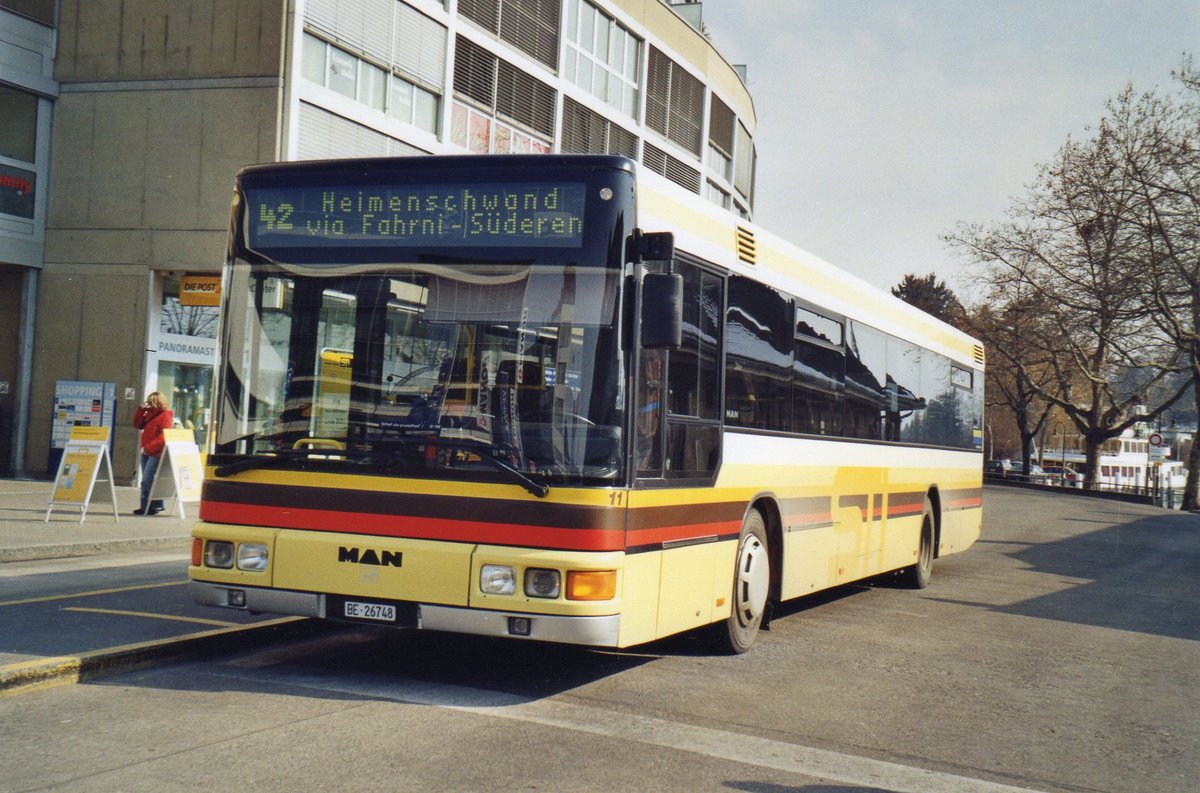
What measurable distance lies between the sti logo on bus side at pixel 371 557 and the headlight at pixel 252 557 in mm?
488

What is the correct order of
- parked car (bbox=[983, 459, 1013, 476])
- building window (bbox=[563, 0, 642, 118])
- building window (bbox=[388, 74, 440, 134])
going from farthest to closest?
parked car (bbox=[983, 459, 1013, 476]), building window (bbox=[563, 0, 642, 118]), building window (bbox=[388, 74, 440, 134])

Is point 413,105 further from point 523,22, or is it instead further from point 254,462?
point 254,462

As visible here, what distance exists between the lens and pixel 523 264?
6.82 metres

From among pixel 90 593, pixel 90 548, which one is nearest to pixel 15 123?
pixel 90 548

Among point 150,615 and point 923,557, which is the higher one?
point 923,557

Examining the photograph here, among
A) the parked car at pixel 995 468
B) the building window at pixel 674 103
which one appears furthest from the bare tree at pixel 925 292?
the building window at pixel 674 103

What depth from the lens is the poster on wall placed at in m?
23.5

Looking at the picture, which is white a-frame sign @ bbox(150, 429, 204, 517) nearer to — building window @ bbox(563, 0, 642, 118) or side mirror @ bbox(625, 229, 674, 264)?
side mirror @ bbox(625, 229, 674, 264)

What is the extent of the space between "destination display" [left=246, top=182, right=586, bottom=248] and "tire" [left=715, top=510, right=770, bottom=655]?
281 cm

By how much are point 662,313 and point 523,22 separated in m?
25.6

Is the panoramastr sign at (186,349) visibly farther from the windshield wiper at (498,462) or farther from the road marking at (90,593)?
the windshield wiper at (498,462)

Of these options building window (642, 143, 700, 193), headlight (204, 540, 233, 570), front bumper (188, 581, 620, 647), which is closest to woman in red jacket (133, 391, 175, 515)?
headlight (204, 540, 233, 570)

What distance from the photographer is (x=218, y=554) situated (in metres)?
7.21

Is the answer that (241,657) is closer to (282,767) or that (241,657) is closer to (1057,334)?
(282,767)
